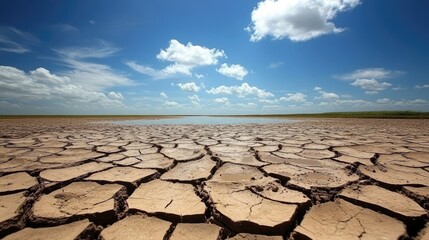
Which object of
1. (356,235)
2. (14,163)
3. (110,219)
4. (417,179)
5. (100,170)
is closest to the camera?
(356,235)

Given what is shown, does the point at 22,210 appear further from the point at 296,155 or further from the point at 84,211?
the point at 296,155

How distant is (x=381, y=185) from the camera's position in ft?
4.51

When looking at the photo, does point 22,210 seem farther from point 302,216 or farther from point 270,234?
point 302,216

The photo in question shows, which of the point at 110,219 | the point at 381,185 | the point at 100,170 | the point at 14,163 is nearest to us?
the point at 110,219

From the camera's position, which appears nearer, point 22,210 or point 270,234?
point 270,234

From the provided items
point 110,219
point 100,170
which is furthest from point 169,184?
point 100,170

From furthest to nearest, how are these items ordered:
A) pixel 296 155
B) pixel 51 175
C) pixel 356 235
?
pixel 296 155, pixel 51 175, pixel 356 235

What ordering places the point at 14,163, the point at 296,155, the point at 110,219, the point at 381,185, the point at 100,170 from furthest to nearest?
the point at 296,155 < the point at 14,163 < the point at 100,170 < the point at 381,185 < the point at 110,219

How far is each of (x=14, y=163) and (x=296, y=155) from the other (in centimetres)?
256

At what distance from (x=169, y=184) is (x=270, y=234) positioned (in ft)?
2.44

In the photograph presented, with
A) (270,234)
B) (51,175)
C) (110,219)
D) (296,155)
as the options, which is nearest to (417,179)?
(296,155)

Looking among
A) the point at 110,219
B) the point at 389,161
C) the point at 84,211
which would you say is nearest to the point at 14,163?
the point at 84,211

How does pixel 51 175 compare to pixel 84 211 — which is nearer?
pixel 84 211

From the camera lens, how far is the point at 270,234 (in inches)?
35.3
